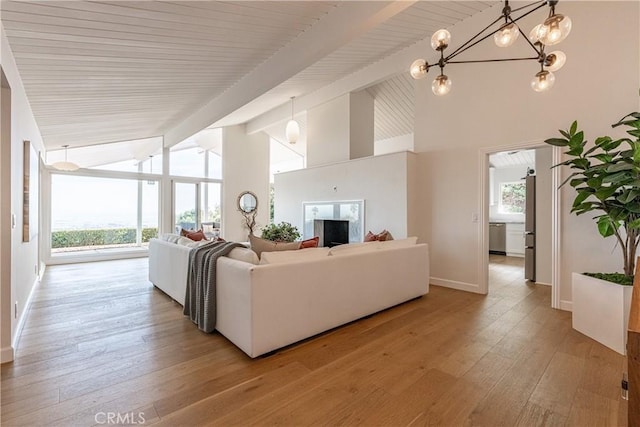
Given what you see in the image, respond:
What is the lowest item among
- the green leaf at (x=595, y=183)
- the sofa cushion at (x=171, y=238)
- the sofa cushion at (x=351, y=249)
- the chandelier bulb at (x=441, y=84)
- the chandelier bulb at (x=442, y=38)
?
the sofa cushion at (x=351, y=249)

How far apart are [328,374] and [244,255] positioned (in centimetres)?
116

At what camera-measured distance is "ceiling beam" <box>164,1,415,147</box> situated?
243cm

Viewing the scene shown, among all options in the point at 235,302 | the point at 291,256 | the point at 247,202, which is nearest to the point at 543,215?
the point at 291,256

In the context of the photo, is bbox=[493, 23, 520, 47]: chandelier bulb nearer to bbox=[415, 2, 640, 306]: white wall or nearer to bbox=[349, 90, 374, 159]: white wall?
bbox=[415, 2, 640, 306]: white wall

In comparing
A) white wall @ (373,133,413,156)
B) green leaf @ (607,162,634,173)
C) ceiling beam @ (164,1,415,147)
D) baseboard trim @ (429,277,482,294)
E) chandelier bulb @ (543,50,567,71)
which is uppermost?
white wall @ (373,133,413,156)

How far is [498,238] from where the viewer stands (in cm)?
743

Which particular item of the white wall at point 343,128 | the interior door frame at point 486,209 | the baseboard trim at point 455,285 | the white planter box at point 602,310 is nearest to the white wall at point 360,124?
the white wall at point 343,128

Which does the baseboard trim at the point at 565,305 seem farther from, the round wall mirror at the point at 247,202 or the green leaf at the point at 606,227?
the round wall mirror at the point at 247,202

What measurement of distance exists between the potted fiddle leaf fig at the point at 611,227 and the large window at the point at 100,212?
8.24 m

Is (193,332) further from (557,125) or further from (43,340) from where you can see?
(557,125)

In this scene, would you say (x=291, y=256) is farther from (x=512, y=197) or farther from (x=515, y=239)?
(x=512, y=197)

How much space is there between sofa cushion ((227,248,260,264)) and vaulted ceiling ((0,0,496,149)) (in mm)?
1960

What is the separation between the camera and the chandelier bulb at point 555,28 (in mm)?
1920

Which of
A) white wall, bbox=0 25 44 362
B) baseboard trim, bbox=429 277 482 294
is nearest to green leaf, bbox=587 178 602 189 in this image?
baseboard trim, bbox=429 277 482 294
